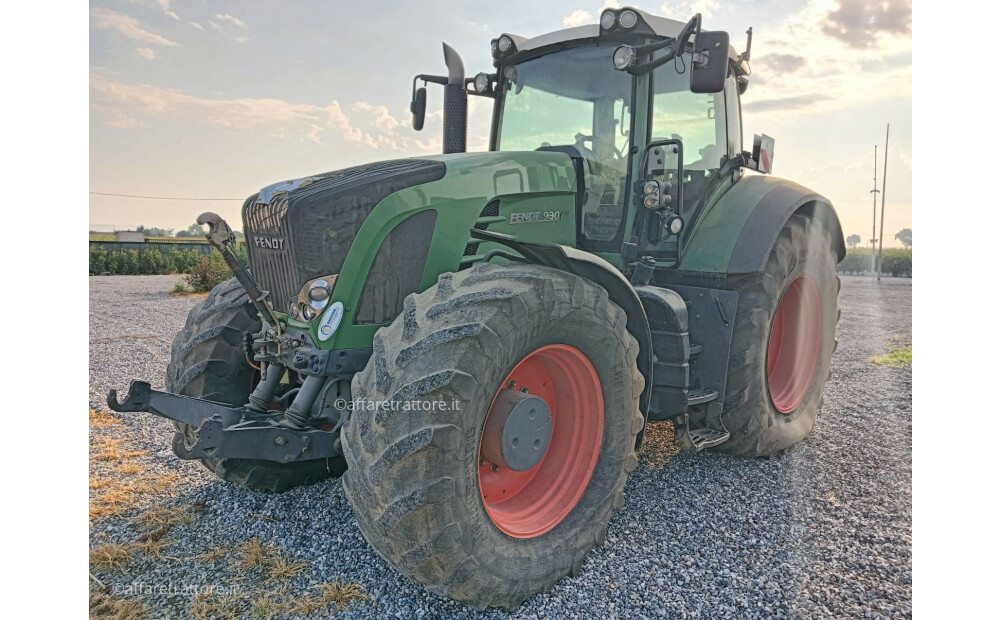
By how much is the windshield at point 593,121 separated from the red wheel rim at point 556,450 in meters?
1.25

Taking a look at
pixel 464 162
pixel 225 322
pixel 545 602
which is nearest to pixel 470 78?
pixel 464 162

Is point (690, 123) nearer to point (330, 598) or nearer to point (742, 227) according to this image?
point (742, 227)

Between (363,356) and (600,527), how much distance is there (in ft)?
4.29

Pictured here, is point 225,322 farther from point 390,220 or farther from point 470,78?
point 470,78

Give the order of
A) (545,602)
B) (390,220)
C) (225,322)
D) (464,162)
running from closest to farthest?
(545,602) < (390,220) < (464,162) < (225,322)

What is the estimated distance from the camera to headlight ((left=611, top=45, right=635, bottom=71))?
3.59 m

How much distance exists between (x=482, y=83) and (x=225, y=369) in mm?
2428

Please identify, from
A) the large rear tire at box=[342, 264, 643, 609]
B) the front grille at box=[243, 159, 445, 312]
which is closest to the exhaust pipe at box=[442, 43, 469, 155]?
the front grille at box=[243, 159, 445, 312]

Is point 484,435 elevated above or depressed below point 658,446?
above

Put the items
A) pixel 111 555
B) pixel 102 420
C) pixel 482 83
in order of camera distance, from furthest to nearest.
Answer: pixel 102 420
pixel 482 83
pixel 111 555

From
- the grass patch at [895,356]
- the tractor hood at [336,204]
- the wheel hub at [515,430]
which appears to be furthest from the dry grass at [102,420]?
Result: the grass patch at [895,356]

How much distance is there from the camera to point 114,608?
2.62 metres

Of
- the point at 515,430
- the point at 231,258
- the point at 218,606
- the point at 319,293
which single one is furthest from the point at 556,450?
the point at 231,258

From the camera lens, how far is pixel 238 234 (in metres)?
3.03
